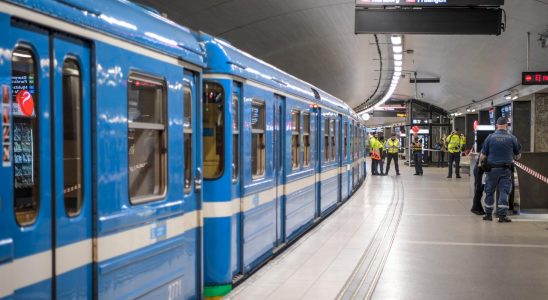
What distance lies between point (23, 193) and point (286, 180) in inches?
226

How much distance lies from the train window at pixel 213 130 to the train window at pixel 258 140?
1.03 meters

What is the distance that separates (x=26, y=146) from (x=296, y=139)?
6.80 m

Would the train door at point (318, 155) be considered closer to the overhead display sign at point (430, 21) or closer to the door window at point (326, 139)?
the door window at point (326, 139)

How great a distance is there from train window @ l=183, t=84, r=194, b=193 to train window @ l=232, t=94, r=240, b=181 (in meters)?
0.99

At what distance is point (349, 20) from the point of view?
17125 mm

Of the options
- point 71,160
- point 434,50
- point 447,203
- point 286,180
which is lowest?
point 447,203

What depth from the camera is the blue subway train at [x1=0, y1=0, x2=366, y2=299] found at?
9.95 feet

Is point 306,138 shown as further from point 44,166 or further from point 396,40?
point 396,40

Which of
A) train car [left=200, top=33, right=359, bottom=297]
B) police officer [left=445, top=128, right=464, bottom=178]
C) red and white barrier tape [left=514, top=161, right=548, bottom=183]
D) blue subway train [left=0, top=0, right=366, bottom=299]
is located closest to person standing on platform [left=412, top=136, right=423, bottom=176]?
police officer [left=445, top=128, right=464, bottom=178]

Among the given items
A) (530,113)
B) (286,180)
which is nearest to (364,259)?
(286,180)

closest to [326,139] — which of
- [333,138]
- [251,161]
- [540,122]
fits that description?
[333,138]

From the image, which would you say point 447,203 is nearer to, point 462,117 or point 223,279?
point 223,279

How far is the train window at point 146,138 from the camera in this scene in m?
4.18

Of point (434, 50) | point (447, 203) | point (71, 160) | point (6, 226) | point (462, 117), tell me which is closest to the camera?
point (6, 226)
